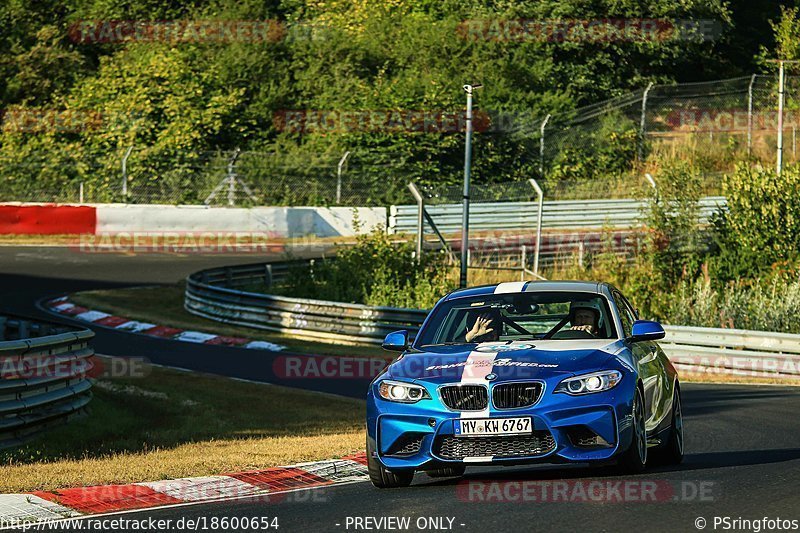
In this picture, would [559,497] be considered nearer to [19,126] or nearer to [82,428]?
[82,428]

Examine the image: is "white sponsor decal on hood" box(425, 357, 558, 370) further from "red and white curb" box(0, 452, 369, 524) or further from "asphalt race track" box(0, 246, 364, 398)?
"asphalt race track" box(0, 246, 364, 398)

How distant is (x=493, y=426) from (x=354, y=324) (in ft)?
56.8

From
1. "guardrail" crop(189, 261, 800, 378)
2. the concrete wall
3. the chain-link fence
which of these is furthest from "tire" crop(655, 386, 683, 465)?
the chain-link fence

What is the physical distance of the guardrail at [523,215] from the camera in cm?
3762

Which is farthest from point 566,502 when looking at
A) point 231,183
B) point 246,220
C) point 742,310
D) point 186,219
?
point 231,183

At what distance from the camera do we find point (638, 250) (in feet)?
110

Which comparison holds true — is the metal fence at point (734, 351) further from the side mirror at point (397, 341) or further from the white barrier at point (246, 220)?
the white barrier at point (246, 220)

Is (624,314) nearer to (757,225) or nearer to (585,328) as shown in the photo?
(585,328)

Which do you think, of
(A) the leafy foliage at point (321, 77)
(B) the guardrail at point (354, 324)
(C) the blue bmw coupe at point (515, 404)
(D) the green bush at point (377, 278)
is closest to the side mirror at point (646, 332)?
(C) the blue bmw coupe at point (515, 404)

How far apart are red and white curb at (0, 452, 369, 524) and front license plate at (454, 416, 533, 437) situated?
4.57ft

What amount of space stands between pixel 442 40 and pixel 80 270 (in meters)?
21.6

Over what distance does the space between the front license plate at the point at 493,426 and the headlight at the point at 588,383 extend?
1.04ft

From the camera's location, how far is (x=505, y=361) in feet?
28.9

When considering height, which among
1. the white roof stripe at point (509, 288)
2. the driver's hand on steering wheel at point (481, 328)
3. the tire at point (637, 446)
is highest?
the white roof stripe at point (509, 288)
